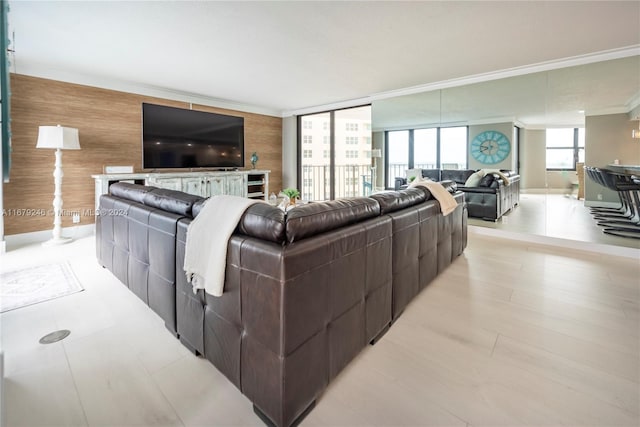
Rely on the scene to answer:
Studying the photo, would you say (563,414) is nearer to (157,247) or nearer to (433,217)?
(433,217)

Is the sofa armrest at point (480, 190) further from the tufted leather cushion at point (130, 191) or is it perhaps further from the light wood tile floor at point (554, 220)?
the tufted leather cushion at point (130, 191)

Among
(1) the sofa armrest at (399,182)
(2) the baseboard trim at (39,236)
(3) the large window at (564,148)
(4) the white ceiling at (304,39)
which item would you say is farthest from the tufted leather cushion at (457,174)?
(2) the baseboard trim at (39,236)

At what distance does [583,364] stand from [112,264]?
128 inches

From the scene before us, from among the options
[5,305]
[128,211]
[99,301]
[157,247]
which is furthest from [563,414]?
[5,305]

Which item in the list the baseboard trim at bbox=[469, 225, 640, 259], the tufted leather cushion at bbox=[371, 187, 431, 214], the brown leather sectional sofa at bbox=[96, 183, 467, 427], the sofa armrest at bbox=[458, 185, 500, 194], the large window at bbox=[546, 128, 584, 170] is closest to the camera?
the brown leather sectional sofa at bbox=[96, 183, 467, 427]

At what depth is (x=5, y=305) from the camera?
2186 millimetres

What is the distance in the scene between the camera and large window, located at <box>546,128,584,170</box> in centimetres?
385

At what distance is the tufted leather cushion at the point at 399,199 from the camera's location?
1858 millimetres

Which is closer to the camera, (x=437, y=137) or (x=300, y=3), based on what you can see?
(x=300, y=3)

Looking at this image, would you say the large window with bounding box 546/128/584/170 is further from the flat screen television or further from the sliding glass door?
the flat screen television

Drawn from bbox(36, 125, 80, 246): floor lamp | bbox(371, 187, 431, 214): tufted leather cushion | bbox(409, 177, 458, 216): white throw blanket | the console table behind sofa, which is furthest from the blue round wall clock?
bbox(36, 125, 80, 246): floor lamp

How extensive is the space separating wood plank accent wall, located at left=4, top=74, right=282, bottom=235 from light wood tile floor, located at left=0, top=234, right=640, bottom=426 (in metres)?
2.45

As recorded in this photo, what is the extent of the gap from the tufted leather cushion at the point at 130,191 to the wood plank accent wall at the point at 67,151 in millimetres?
2175

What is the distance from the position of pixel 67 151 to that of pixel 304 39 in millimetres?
3553
